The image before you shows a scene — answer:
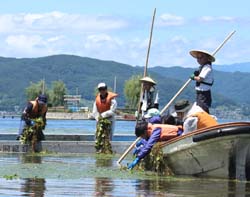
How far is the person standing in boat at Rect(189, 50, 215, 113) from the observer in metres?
16.2

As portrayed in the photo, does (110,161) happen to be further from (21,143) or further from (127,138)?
(127,138)

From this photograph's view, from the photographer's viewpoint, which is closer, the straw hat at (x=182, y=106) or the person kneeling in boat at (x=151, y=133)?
the straw hat at (x=182, y=106)

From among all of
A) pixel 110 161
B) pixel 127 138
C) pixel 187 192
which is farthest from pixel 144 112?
pixel 127 138

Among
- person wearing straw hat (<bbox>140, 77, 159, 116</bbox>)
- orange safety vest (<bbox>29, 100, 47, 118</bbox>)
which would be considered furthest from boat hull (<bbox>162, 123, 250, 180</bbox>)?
orange safety vest (<bbox>29, 100, 47, 118</bbox>)

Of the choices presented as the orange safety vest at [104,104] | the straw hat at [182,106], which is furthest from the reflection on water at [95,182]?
the orange safety vest at [104,104]

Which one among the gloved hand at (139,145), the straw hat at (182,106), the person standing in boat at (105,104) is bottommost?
the gloved hand at (139,145)

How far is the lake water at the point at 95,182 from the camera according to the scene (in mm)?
11969

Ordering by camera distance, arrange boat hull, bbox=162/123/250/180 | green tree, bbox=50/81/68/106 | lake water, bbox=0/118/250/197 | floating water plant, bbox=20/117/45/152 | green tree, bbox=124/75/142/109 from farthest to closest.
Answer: green tree, bbox=50/81/68/106 < green tree, bbox=124/75/142/109 < floating water plant, bbox=20/117/45/152 < boat hull, bbox=162/123/250/180 < lake water, bbox=0/118/250/197

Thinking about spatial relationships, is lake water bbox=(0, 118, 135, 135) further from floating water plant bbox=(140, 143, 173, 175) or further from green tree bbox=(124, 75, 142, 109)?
green tree bbox=(124, 75, 142, 109)

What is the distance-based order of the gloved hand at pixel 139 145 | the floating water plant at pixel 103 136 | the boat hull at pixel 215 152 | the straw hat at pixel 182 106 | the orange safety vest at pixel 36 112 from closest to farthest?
the boat hull at pixel 215 152, the straw hat at pixel 182 106, the gloved hand at pixel 139 145, the floating water plant at pixel 103 136, the orange safety vest at pixel 36 112

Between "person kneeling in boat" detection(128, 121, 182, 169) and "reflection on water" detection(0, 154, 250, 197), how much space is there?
40 cm

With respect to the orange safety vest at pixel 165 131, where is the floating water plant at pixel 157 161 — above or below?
below

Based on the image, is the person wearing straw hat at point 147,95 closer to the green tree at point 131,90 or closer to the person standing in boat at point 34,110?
the person standing in boat at point 34,110

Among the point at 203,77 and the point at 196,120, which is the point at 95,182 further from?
the point at 203,77
